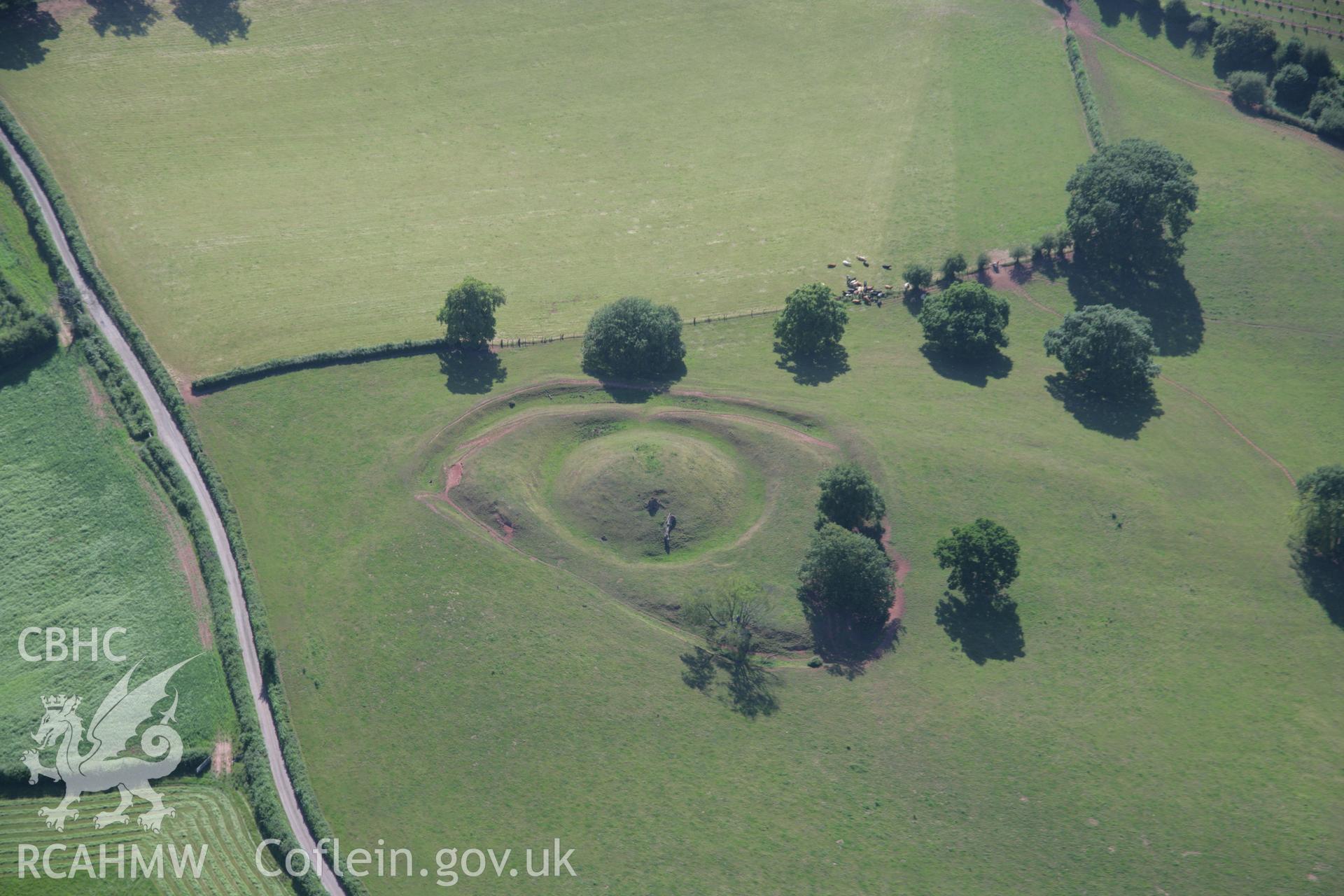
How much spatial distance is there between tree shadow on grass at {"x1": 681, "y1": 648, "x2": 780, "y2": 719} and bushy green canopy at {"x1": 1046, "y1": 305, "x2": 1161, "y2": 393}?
230 feet

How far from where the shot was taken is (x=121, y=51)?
625ft

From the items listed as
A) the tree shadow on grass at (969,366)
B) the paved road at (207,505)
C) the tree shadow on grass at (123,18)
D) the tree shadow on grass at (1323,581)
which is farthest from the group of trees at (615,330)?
the tree shadow on grass at (123,18)

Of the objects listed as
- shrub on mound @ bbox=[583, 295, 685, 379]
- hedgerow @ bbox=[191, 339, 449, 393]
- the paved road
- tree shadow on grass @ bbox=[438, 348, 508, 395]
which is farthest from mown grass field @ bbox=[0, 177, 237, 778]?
shrub on mound @ bbox=[583, 295, 685, 379]

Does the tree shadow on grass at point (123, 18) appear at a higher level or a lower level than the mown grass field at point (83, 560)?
higher

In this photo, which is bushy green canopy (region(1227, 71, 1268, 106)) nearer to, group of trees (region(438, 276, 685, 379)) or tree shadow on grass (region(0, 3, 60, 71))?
group of trees (region(438, 276, 685, 379))

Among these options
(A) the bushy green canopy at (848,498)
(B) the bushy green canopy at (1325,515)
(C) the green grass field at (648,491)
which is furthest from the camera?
(A) the bushy green canopy at (848,498)

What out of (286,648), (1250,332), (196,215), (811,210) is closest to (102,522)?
(286,648)

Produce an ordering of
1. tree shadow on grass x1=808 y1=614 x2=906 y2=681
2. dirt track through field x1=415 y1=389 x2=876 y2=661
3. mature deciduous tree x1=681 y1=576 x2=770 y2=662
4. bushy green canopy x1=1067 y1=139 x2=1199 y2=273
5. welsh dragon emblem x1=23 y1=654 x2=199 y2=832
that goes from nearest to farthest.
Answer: welsh dragon emblem x1=23 y1=654 x2=199 y2=832 → mature deciduous tree x1=681 y1=576 x2=770 y2=662 → tree shadow on grass x1=808 y1=614 x2=906 y2=681 → dirt track through field x1=415 y1=389 x2=876 y2=661 → bushy green canopy x1=1067 y1=139 x2=1199 y2=273

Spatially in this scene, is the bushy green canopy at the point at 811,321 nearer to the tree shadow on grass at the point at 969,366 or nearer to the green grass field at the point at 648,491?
the tree shadow on grass at the point at 969,366

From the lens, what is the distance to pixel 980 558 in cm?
11581

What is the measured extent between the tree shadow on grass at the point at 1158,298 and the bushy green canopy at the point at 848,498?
6465cm

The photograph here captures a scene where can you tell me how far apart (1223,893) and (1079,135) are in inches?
5666

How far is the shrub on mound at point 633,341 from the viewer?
144 m

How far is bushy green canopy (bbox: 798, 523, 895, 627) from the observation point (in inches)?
4530
